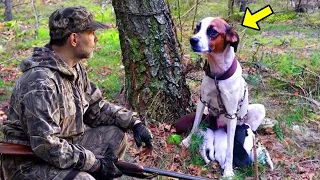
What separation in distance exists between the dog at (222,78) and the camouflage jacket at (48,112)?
1156mm

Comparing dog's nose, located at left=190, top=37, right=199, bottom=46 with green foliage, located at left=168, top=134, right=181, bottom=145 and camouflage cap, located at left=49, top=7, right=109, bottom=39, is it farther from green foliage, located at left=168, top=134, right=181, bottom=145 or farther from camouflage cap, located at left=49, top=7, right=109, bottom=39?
green foliage, located at left=168, top=134, right=181, bottom=145

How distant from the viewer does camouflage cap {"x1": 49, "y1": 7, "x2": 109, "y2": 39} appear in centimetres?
321

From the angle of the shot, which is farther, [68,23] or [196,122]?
[196,122]

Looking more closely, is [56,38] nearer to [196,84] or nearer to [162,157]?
[162,157]

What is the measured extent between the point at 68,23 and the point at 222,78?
4.94ft

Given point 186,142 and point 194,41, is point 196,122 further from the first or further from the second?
point 194,41

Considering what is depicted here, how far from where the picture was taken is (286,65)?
6.86 m

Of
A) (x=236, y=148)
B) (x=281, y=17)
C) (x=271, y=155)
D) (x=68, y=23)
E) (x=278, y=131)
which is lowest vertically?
(x=271, y=155)

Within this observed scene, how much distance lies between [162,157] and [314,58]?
382cm

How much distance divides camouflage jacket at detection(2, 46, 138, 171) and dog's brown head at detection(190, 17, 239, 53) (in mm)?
1054

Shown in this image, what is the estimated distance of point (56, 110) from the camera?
3096 millimetres

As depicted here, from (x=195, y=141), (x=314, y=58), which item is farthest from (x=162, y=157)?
(x=314, y=58)

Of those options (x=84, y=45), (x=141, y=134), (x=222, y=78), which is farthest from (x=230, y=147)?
(x=84, y=45)

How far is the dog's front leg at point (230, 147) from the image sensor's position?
13.7 feet
